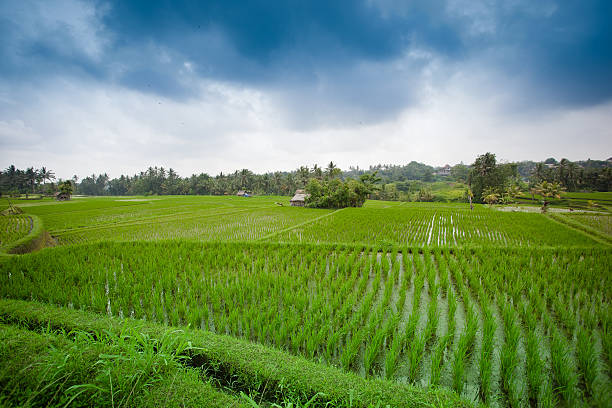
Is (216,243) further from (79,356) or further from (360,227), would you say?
(360,227)

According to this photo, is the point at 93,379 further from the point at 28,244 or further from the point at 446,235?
the point at 446,235

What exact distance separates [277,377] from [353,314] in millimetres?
1724

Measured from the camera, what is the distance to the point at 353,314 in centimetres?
344

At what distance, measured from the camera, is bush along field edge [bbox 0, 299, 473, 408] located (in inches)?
71.3

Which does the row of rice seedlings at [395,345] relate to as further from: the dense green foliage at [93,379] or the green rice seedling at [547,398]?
the dense green foliage at [93,379]

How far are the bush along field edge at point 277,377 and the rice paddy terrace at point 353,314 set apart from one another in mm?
13

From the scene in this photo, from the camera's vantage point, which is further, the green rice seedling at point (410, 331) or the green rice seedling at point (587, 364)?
the green rice seedling at point (410, 331)

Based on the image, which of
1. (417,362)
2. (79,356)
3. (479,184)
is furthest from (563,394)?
(479,184)

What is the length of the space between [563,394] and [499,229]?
11348 millimetres

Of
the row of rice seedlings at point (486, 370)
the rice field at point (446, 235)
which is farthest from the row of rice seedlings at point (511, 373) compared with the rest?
the rice field at point (446, 235)

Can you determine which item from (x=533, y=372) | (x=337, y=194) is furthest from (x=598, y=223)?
(x=337, y=194)

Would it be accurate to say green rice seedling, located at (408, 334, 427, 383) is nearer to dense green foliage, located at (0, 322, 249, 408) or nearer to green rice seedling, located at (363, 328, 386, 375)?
green rice seedling, located at (363, 328, 386, 375)

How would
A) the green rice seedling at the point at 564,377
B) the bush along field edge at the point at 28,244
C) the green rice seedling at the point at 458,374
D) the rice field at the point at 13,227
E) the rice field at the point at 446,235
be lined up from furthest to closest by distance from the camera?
the rice field at the point at 446,235 < the rice field at the point at 13,227 < the bush along field edge at the point at 28,244 < the green rice seedling at the point at 458,374 < the green rice seedling at the point at 564,377

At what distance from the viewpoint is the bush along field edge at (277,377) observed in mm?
1812
